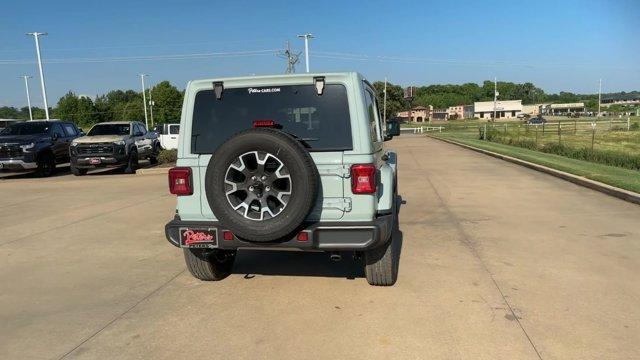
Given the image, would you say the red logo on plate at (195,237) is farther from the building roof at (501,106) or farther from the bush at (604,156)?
the building roof at (501,106)

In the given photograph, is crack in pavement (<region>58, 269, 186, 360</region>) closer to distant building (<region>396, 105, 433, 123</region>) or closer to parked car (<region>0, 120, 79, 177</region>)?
parked car (<region>0, 120, 79, 177</region>)

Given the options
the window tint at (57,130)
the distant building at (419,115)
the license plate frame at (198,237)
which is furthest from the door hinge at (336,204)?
the distant building at (419,115)

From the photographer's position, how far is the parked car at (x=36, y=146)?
53.6 ft

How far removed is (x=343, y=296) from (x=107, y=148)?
13.8m

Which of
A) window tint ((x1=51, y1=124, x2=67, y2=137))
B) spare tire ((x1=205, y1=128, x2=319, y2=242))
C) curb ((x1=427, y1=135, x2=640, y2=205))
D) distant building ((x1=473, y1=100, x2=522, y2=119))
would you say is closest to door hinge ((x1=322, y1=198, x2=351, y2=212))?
spare tire ((x1=205, y1=128, x2=319, y2=242))

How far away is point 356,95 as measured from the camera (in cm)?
445

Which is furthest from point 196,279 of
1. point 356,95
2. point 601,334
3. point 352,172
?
point 601,334

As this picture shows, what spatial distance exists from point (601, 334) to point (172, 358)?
3105 mm

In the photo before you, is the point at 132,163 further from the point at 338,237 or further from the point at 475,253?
the point at 338,237

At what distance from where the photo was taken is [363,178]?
14.1ft

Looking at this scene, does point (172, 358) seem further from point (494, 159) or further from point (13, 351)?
point (494, 159)

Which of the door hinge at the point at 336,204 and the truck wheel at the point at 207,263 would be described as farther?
the truck wheel at the point at 207,263

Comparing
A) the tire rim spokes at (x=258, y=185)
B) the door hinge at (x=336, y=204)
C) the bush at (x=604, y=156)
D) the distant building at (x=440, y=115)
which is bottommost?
the distant building at (x=440, y=115)

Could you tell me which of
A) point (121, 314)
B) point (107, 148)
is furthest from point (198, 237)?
point (107, 148)
